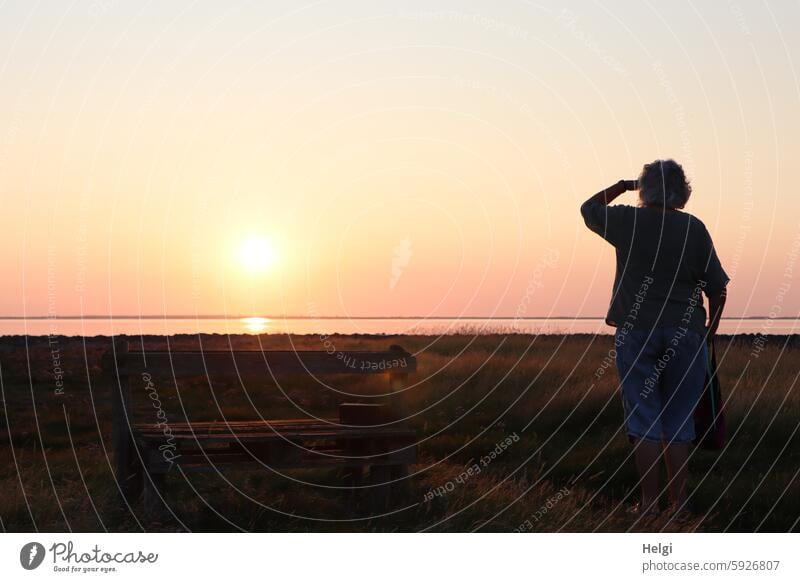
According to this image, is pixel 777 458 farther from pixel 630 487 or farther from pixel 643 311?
pixel 643 311

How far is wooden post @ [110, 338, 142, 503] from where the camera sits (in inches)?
340

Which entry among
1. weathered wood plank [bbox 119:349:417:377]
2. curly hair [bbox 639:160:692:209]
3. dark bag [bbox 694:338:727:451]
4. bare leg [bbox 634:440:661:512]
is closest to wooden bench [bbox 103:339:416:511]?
weathered wood plank [bbox 119:349:417:377]

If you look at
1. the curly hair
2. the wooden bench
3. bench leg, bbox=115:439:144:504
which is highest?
the curly hair

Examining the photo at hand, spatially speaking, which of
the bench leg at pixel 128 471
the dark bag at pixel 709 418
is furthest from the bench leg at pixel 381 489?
the dark bag at pixel 709 418

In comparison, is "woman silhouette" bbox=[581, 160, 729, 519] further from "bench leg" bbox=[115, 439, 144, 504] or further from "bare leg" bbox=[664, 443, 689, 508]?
"bench leg" bbox=[115, 439, 144, 504]

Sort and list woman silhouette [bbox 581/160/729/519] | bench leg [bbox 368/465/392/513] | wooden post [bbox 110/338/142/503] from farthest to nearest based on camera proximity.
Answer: bench leg [bbox 368/465/392/513]
wooden post [bbox 110/338/142/503]
woman silhouette [bbox 581/160/729/519]

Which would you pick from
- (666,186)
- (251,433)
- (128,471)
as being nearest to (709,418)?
(666,186)

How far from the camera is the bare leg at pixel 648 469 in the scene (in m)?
7.75

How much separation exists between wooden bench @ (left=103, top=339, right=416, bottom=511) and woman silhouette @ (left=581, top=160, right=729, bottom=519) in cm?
200

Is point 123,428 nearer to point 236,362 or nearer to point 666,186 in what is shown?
point 236,362

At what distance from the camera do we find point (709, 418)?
7.83 meters

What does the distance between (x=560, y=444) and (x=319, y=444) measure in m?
2.90

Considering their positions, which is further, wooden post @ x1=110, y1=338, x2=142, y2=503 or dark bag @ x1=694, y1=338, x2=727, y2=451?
wooden post @ x1=110, y1=338, x2=142, y2=503

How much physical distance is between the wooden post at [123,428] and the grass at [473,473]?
22cm
